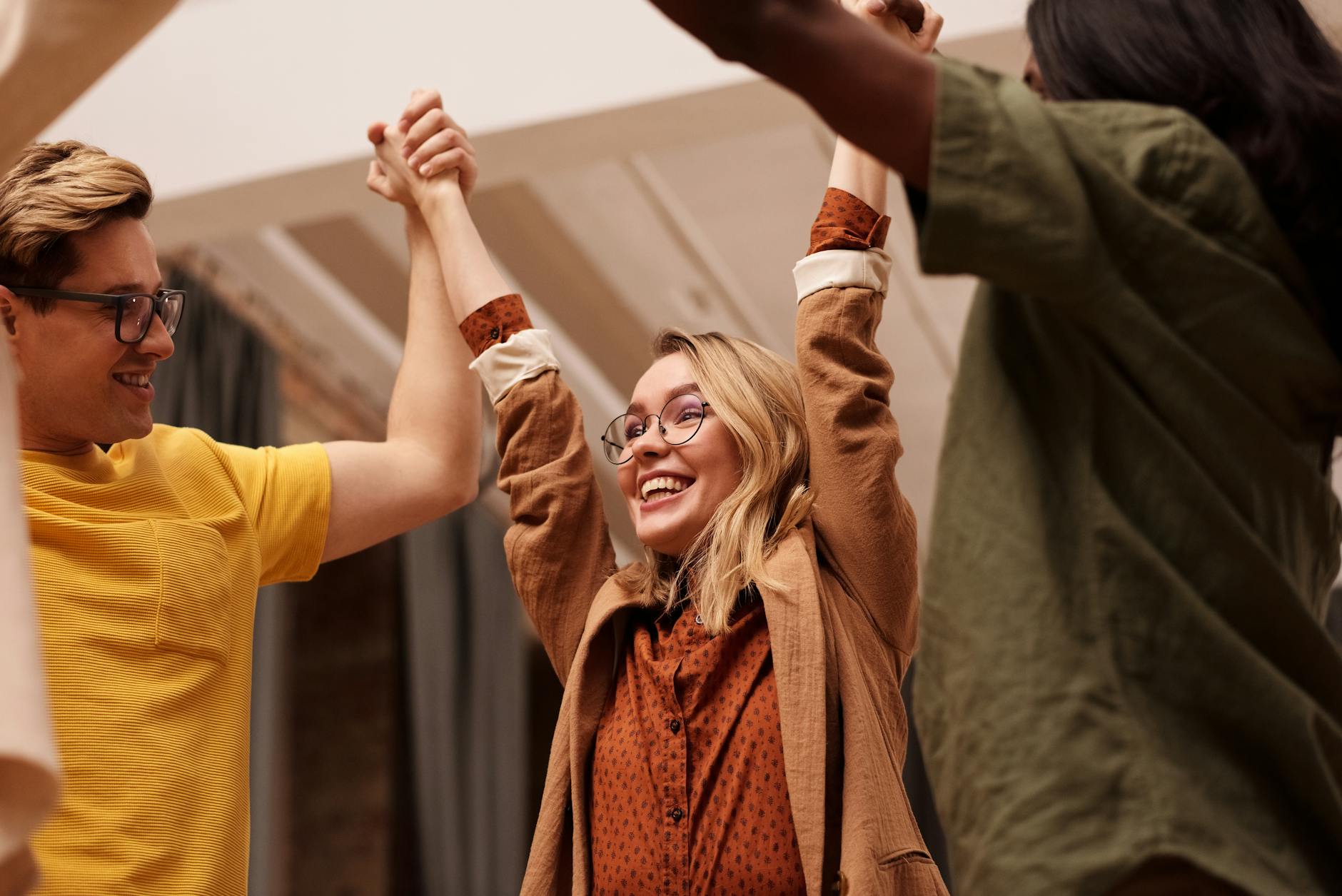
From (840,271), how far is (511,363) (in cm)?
43

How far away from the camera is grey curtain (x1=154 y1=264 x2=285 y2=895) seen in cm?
439

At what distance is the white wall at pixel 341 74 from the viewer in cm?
309

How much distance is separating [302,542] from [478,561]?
4.30 m

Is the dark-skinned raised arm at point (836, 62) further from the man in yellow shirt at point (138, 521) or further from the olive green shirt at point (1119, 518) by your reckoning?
the man in yellow shirt at point (138, 521)

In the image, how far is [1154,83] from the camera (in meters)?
1.05

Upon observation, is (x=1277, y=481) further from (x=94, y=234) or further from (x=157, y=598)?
(x=94, y=234)

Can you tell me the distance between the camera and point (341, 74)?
3230mm

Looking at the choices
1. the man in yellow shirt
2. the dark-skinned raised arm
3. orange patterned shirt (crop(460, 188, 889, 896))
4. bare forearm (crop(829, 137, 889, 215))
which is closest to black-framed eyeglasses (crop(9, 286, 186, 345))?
the man in yellow shirt

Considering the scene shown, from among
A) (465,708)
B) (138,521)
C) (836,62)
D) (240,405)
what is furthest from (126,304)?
(465,708)

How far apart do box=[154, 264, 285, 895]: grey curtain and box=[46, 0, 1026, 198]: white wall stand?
A: 1.01 meters

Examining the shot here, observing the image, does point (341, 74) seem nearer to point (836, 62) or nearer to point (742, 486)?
point (742, 486)

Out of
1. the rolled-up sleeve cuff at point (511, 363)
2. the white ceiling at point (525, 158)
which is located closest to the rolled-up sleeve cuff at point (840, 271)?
the rolled-up sleeve cuff at point (511, 363)

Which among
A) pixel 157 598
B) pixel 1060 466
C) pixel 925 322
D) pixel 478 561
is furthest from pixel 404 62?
pixel 478 561

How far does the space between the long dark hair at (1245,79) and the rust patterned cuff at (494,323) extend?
85 cm
